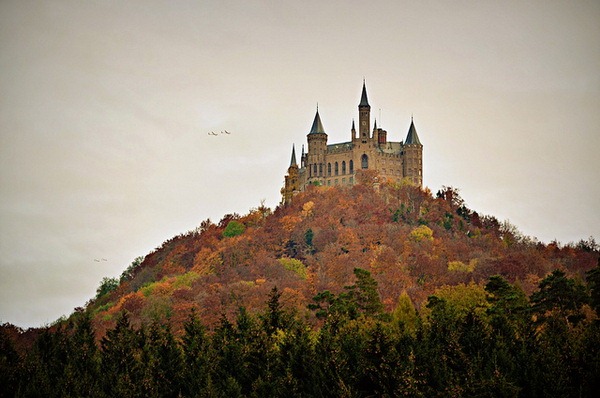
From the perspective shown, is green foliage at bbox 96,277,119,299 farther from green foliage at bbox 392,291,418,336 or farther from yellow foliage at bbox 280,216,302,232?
green foliage at bbox 392,291,418,336

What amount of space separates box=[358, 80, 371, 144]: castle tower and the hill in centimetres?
842

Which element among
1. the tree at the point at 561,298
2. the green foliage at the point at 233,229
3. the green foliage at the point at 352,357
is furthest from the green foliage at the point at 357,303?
the green foliage at the point at 233,229

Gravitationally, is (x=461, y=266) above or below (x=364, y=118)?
below

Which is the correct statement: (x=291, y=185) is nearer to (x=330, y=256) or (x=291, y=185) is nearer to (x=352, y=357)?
(x=330, y=256)

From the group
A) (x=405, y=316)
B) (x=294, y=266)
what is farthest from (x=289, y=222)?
(x=405, y=316)

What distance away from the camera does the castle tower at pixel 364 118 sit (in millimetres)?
137625

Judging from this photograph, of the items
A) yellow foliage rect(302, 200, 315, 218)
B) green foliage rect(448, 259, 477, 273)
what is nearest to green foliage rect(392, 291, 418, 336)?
green foliage rect(448, 259, 477, 273)

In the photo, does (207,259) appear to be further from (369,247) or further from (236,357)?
(236,357)

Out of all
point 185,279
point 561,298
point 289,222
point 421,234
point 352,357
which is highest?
point 289,222

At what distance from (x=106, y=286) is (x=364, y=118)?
50.2 metres

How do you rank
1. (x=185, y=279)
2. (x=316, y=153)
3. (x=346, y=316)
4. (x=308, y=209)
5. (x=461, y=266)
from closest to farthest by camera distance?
(x=346, y=316) → (x=461, y=266) → (x=185, y=279) → (x=308, y=209) → (x=316, y=153)

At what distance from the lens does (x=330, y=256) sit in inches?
4525

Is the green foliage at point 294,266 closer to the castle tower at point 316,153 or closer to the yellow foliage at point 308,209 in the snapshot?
the yellow foliage at point 308,209

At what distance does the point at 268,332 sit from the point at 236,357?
18.5 ft
